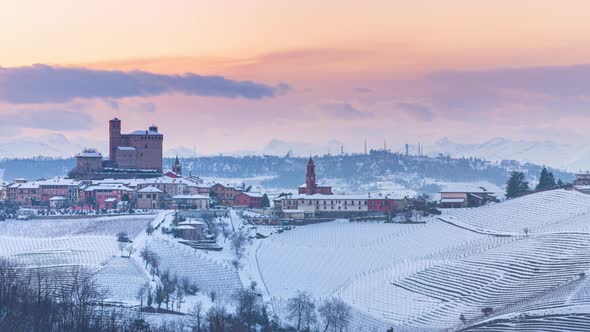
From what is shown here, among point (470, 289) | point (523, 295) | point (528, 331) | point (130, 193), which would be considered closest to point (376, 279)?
point (470, 289)

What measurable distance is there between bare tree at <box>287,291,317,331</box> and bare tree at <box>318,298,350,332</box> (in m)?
0.51

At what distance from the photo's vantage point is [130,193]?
358 ft

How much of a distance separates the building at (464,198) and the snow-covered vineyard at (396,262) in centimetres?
824

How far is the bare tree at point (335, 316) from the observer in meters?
69.8

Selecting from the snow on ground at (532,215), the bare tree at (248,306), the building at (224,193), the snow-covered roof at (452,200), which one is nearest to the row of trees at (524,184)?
the snow-covered roof at (452,200)

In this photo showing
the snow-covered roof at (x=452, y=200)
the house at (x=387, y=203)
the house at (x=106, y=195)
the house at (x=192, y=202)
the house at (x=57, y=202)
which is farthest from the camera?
the snow-covered roof at (x=452, y=200)

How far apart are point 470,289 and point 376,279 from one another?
8.87 m

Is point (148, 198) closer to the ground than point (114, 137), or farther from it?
closer to the ground

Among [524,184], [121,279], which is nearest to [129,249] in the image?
[121,279]

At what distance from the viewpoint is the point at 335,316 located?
231 ft

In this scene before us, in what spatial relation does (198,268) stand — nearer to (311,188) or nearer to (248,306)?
(248,306)

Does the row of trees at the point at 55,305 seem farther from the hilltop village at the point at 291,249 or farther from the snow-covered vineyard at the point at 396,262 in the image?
the snow-covered vineyard at the point at 396,262

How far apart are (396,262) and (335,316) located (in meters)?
17.5

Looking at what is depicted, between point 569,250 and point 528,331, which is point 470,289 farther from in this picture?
point 528,331
